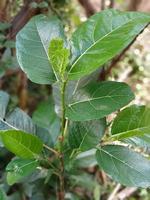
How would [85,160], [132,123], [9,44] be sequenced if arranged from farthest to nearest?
[85,160] < [9,44] < [132,123]

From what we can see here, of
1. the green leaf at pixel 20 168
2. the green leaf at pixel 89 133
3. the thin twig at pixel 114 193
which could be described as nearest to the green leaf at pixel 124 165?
the green leaf at pixel 89 133

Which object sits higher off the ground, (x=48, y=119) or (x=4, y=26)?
(x=4, y=26)

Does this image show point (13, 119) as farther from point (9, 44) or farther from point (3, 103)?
point (9, 44)

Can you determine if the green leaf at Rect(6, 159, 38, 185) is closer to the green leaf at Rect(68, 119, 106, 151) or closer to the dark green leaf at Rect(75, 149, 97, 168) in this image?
the green leaf at Rect(68, 119, 106, 151)

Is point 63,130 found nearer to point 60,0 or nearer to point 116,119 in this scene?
point 116,119

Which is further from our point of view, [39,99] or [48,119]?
[39,99]

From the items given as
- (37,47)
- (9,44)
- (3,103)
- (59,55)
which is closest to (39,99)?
(9,44)

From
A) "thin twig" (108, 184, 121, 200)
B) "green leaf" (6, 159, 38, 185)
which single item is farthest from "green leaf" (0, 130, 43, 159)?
"thin twig" (108, 184, 121, 200)
